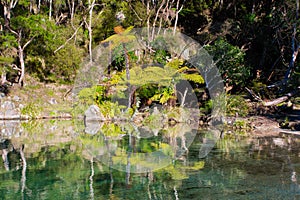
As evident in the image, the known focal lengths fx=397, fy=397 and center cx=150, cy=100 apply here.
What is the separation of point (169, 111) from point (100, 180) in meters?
8.57

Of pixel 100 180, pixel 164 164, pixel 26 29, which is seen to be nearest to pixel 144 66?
pixel 26 29

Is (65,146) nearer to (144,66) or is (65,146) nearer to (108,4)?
(144,66)

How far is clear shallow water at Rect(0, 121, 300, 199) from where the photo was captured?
16.0ft

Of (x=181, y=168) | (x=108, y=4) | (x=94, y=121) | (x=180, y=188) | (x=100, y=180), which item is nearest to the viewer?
(x=180, y=188)

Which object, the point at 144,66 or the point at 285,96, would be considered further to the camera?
the point at 144,66

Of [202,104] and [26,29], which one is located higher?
[26,29]

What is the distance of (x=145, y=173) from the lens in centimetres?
603

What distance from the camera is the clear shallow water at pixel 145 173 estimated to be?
4871 mm

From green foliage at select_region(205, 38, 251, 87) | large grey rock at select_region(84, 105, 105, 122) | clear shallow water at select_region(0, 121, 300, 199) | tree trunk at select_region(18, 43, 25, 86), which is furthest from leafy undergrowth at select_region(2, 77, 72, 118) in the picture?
green foliage at select_region(205, 38, 251, 87)

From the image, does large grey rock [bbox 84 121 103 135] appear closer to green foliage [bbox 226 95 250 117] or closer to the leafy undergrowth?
the leafy undergrowth

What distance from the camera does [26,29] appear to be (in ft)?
52.5

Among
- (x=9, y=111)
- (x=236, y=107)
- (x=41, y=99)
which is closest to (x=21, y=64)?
(x=41, y=99)

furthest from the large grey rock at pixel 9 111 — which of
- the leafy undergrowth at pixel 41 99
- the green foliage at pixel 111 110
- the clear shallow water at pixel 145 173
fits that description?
the clear shallow water at pixel 145 173

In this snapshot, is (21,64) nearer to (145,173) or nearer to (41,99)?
(41,99)
